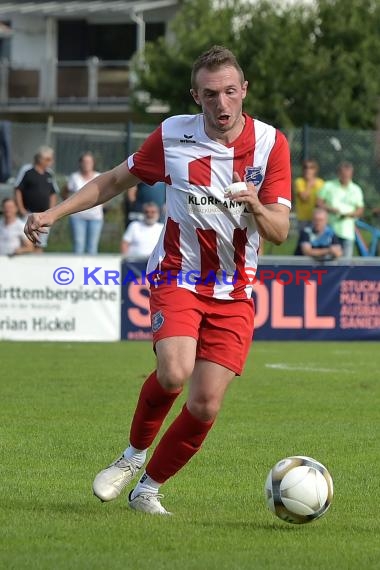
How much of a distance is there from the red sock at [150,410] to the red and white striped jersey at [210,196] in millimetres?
511

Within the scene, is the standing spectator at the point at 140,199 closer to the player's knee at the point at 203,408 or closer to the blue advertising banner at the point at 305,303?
the blue advertising banner at the point at 305,303

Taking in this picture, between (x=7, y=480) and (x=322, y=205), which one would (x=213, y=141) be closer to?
(x=7, y=480)

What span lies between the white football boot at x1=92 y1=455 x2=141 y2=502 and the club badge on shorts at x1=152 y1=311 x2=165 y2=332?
72 centimetres

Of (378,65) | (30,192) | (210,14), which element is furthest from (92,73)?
(30,192)

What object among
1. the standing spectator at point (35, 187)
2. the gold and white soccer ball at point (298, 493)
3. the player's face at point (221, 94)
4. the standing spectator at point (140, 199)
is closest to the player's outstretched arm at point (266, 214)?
the player's face at point (221, 94)

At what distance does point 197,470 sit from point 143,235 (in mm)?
10757

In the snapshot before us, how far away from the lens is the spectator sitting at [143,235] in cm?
1848

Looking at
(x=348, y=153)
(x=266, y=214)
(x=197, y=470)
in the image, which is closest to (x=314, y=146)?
(x=348, y=153)

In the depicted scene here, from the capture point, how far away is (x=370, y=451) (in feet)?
28.6

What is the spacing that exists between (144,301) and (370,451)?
9.12 metres

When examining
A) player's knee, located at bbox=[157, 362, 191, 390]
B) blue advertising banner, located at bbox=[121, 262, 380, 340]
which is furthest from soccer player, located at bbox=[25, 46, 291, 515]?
blue advertising banner, located at bbox=[121, 262, 380, 340]

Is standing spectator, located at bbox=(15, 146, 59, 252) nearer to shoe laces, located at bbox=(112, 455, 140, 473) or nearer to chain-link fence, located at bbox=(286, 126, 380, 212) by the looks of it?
chain-link fence, located at bbox=(286, 126, 380, 212)

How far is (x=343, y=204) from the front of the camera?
19.7 m

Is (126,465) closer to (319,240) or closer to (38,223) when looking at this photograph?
(38,223)
